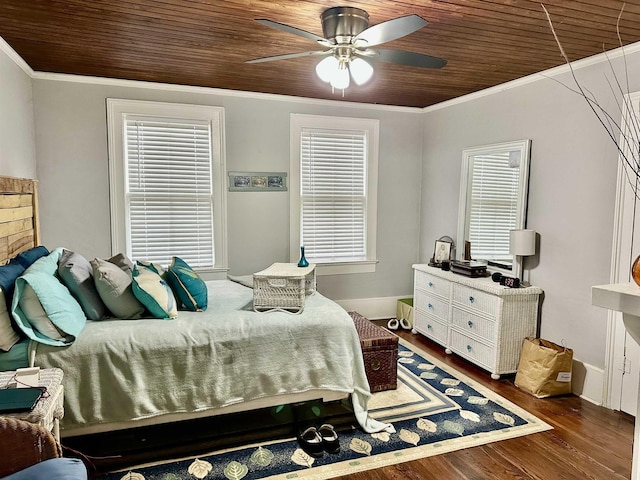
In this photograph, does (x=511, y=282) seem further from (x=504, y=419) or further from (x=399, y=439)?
(x=399, y=439)

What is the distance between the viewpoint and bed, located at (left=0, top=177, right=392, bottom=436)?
7.49 ft

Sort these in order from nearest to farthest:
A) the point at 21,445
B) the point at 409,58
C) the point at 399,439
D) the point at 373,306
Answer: the point at 21,445 → the point at 409,58 → the point at 399,439 → the point at 373,306

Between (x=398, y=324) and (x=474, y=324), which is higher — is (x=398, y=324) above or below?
below

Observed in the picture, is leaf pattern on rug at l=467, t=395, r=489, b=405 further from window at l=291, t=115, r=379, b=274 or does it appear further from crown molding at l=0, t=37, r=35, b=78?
crown molding at l=0, t=37, r=35, b=78

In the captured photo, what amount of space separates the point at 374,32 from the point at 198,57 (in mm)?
1706

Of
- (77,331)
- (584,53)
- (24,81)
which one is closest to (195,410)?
(77,331)

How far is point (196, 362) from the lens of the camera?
8.11ft

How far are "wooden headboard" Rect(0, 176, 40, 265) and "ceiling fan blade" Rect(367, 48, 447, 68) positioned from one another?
243cm

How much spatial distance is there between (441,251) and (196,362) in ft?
10.1

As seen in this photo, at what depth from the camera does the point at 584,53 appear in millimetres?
3070

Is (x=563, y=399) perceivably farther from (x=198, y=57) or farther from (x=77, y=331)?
(x=198, y=57)

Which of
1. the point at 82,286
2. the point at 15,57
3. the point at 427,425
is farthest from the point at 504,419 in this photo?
the point at 15,57

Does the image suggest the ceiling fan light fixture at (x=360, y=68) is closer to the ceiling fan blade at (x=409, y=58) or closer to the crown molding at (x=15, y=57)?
the ceiling fan blade at (x=409, y=58)

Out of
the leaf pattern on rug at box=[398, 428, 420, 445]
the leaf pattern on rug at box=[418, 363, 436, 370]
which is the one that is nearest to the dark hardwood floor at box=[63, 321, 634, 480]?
the leaf pattern on rug at box=[398, 428, 420, 445]
